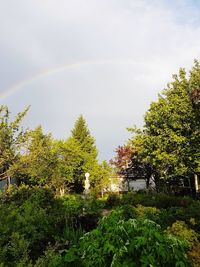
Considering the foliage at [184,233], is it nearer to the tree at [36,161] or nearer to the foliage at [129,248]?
the foliage at [129,248]

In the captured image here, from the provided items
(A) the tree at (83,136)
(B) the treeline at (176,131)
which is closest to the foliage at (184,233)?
(B) the treeline at (176,131)

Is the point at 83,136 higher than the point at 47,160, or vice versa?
the point at 83,136

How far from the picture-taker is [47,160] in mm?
28188

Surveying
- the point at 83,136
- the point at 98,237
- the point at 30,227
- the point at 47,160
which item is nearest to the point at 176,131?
the point at 47,160

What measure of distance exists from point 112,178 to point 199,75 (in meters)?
15.8

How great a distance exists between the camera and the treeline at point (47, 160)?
60.9ft

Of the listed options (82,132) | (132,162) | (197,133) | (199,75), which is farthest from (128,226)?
(82,132)

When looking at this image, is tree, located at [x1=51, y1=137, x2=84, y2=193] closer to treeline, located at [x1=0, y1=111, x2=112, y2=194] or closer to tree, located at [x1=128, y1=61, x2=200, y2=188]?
treeline, located at [x1=0, y1=111, x2=112, y2=194]

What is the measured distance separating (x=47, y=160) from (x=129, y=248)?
23981mm

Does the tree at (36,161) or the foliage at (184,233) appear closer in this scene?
the foliage at (184,233)

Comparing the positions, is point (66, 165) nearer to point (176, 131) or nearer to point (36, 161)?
point (176, 131)

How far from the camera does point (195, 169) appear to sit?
25.8 meters

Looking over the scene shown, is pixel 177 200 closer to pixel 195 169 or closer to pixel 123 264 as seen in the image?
pixel 195 169

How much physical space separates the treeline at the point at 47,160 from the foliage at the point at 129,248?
13516mm
